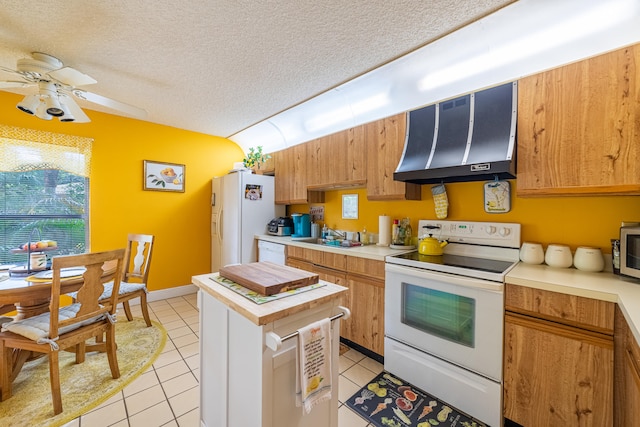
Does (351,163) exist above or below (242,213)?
above

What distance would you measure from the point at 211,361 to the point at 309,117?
8.84 feet

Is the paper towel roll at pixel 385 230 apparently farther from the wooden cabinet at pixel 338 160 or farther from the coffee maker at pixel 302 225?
the coffee maker at pixel 302 225

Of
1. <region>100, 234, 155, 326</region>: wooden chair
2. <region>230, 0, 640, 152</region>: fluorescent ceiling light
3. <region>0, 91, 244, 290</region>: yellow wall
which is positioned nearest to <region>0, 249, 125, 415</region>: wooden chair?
<region>100, 234, 155, 326</region>: wooden chair

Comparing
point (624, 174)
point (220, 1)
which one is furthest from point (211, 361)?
point (624, 174)

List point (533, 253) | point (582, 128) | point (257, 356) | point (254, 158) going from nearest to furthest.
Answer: point (257, 356) < point (582, 128) < point (533, 253) < point (254, 158)

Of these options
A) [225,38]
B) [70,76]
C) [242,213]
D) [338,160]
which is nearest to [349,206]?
[338,160]

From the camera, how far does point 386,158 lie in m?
2.36

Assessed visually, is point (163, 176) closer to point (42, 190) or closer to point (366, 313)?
point (42, 190)

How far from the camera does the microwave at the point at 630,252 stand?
131 cm

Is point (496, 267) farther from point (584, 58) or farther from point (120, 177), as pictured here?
point (120, 177)

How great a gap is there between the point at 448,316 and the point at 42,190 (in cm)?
421

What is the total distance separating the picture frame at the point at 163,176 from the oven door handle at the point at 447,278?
10.7 ft

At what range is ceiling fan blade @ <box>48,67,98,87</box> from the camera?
1677 mm

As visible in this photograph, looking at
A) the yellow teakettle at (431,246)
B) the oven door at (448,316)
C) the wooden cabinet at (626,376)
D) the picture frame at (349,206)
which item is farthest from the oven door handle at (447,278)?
the picture frame at (349,206)
